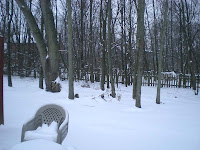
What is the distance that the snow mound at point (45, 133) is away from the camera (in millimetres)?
2794

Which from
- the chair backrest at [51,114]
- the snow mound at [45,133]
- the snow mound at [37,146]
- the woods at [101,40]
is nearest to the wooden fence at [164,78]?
the woods at [101,40]

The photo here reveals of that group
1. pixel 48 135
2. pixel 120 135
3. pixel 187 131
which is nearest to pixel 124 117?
pixel 120 135

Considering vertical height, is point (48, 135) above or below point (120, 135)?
above

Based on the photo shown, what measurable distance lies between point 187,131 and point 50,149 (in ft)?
12.6

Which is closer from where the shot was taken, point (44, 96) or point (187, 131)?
point (187, 131)

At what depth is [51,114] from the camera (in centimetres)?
343

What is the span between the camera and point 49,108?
11.1 ft

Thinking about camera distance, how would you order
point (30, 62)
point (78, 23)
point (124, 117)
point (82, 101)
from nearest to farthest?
1. point (124, 117)
2. point (82, 101)
3. point (78, 23)
4. point (30, 62)

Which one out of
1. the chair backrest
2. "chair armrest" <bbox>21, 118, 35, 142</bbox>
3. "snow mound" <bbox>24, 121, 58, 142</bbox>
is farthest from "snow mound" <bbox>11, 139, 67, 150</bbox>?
Result: the chair backrest

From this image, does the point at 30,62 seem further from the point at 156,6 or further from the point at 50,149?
the point at 50,149

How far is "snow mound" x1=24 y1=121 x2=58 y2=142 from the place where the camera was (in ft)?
9.17

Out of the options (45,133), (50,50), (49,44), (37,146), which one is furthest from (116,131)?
(49,44)

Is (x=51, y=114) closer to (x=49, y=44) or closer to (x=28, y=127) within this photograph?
(x=28, y=127)

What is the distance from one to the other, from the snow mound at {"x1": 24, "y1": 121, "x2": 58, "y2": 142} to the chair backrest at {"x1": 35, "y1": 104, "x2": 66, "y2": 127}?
0.09m
